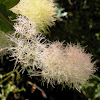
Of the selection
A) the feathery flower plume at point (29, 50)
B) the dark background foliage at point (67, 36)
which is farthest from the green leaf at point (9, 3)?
the feathery flower plume at point (29, 50)

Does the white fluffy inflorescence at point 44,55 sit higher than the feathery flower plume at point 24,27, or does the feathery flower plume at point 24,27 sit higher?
the feathery flower plume at point 24,27

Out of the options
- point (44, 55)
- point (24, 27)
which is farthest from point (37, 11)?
point (44, 55)

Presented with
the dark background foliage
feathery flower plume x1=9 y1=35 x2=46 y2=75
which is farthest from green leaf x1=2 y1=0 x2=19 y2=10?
feathery flower plume x1=9 y1=35 x2=46 y2=75

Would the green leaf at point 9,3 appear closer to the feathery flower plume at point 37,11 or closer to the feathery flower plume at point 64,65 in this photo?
the feathery flower plume at point 37,11

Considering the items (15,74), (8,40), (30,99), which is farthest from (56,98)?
(8,40)

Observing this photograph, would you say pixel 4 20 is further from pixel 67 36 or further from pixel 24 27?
pixel 67 36
